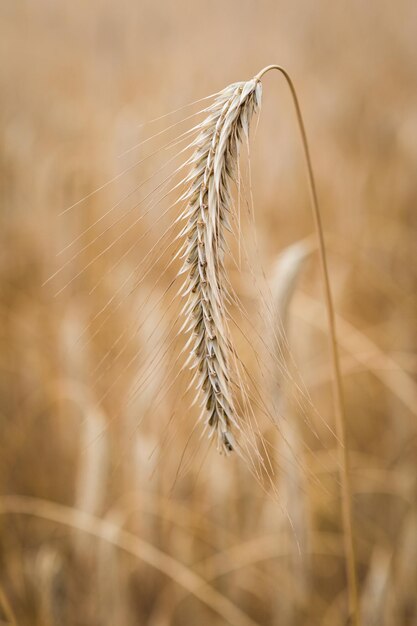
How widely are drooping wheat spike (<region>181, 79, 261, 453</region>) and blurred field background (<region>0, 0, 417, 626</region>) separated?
0.10 ft

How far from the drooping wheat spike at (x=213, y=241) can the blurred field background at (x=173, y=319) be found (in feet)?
0.10

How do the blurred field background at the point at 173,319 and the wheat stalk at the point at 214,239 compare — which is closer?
the wheat stalk at the point at 214,239

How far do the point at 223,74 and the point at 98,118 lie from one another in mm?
400

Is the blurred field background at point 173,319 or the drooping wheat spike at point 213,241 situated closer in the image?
the drooping wheat spike at point 213,241

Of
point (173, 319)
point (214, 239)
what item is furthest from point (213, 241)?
point (173, 319)

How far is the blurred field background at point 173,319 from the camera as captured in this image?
0.66m

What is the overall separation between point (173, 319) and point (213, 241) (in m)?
0.16

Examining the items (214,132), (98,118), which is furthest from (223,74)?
(214,132)

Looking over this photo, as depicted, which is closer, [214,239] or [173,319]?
[214,239]

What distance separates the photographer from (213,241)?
0.30 metres

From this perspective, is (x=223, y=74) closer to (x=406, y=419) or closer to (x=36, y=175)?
(x=36, y=175)

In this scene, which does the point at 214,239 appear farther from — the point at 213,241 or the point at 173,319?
the point at 173,319

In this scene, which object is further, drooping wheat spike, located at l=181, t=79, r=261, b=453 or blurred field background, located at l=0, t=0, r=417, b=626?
blurred field background, located at l=0, t=0, r=417, b=626

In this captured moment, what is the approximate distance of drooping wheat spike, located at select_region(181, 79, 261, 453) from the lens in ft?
0.98
